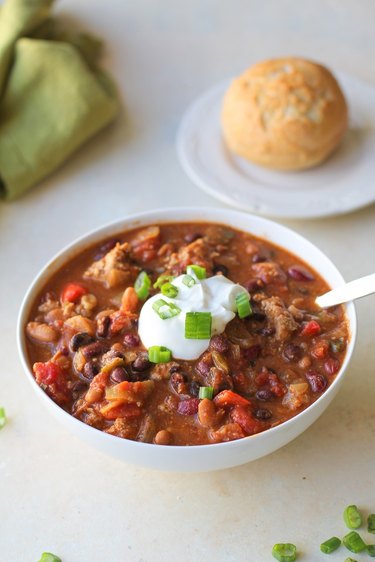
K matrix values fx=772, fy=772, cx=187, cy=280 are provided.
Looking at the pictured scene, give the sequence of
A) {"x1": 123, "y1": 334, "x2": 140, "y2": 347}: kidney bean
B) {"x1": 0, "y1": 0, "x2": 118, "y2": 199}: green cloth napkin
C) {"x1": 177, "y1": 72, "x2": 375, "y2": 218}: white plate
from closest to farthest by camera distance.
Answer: {"x1": 123, "y1": 334, "x2": 140, "y2": 347}: kidney bean < {"x1": 177, "y1": 72, "x2": 375, "y2": 218}: white plate < {"x1": 0, "y1": 0, "x2": 118, "y2": 199}: green cloth napkin

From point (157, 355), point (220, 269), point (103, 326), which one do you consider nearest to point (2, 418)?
point (103, 326)

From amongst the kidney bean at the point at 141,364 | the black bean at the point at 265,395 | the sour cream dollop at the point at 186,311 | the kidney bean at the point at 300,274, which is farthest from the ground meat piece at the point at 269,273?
the kidney bean at the point at 141,364

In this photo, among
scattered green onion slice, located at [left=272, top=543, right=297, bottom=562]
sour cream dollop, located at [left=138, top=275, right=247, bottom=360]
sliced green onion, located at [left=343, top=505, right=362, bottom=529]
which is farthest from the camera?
sour cream dollop, located at [left=138, top=275, right=247, bottom=360]

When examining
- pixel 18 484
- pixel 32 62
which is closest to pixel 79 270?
pixel 18 484

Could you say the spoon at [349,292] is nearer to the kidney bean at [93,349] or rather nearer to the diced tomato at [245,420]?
the diced tomato at [245,420]

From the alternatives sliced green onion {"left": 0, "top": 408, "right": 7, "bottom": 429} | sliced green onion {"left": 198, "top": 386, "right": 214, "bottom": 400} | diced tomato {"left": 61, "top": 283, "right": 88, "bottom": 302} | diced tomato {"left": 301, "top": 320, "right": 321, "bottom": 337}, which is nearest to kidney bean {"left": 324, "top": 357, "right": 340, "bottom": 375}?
diced tomato {"left": 301, "top": 320, "right": 321, "bottom": 337}

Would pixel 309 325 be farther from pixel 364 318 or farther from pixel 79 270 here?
pixel 79 270

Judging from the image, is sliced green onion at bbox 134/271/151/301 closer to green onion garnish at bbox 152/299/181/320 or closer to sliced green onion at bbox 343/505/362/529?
green onion garnish at bbox 152/299/181/320
